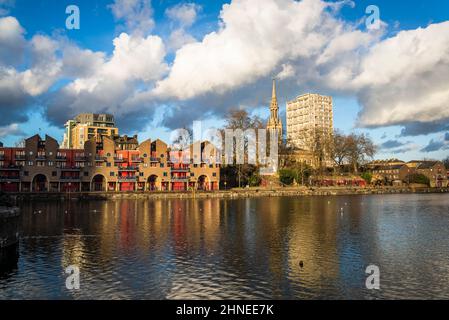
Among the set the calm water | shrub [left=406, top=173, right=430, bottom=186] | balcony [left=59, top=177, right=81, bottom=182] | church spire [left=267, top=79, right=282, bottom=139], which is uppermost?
church spire [left=267, top=79, right=282, bottom=139]

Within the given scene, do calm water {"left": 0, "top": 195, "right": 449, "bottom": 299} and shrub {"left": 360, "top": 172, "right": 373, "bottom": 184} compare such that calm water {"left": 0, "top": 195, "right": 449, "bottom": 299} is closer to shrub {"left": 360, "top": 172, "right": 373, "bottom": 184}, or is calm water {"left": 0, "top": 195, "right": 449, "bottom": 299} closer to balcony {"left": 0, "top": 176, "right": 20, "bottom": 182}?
balcony {"left": 0, "top": 176, "right": 20, "bottom": 182}

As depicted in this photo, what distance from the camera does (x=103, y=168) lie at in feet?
379

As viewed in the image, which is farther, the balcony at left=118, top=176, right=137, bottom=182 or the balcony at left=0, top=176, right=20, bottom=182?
the balcony at left=118, top=176, right=137, bottom=182

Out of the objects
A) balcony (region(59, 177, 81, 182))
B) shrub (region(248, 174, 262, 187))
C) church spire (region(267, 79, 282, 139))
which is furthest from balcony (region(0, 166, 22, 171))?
church spire (region(267, 79, 282, 139))

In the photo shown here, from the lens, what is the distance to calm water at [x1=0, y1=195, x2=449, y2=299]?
881 inches

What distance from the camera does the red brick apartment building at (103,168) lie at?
108250 millimetres

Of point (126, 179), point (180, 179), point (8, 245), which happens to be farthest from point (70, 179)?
point (8, 245)

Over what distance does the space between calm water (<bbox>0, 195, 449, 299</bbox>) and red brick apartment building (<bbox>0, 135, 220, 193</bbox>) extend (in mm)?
64693

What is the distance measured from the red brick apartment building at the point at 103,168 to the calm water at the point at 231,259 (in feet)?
212

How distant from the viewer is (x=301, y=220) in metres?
53.0

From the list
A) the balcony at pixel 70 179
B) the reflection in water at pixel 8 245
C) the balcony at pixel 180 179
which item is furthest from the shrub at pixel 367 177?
the reflection in water at pixel 8 245
